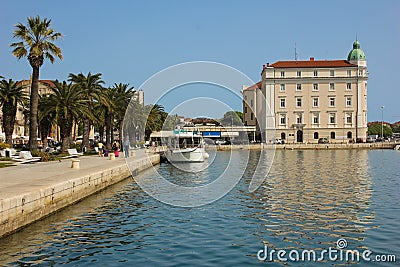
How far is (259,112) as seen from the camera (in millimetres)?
115062

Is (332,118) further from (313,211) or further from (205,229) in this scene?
(205,229)

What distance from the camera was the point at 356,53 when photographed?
111438 mm

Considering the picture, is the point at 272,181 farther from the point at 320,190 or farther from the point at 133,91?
the point at 133,91

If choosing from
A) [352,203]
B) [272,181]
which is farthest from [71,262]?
[272,181]

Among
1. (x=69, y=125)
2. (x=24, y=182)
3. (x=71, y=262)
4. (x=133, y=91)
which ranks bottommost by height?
(x=71, y=262)

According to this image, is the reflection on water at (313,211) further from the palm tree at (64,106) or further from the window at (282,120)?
the window at (282,120)

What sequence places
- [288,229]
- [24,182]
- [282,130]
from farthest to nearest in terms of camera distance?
[282,130] → [24,182] → [288,229]

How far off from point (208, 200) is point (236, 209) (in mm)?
2909

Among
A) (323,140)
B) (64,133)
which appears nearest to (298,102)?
(323,140)

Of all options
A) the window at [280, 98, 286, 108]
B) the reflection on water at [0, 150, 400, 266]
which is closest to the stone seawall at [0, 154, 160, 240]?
the reflection on water at [0, 150, 400, 266]

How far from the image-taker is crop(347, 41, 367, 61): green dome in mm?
110875

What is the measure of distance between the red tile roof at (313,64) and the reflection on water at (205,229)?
8770 cm

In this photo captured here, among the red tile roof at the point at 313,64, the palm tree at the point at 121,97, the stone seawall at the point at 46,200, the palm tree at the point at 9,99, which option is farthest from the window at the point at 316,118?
the stone seawall at the point at 46,200

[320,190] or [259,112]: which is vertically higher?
[259,112]
